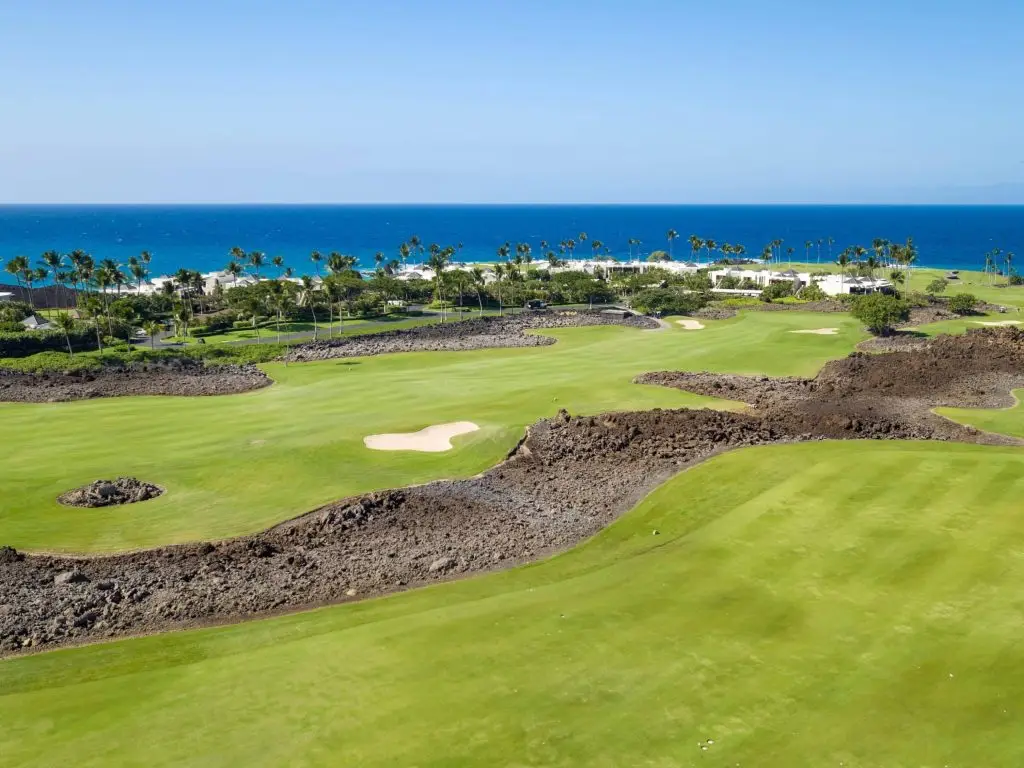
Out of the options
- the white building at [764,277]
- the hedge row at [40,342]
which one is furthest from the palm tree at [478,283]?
the hedge row at [40,342]

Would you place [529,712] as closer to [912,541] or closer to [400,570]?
[400,570]

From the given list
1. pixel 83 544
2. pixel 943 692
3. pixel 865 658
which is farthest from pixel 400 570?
pixel 943 692

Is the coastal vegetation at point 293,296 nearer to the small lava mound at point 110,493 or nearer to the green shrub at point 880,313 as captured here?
the green shrub at point 880,313

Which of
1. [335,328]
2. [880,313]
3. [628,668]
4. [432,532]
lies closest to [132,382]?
[335,328]

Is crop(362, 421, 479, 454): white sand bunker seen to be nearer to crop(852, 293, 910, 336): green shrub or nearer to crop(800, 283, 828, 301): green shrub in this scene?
crop(852, 293, 910, 336): green shrub

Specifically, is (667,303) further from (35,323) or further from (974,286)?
(35,323)
